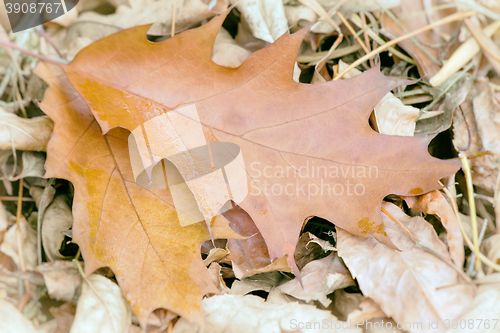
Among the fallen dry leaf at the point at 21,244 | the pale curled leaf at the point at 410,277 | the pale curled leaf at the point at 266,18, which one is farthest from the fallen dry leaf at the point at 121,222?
the pale curled leaf at the point at 266,18

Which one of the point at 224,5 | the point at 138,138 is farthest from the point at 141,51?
the point at 224,5

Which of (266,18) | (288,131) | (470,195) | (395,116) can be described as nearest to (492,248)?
(470,195)

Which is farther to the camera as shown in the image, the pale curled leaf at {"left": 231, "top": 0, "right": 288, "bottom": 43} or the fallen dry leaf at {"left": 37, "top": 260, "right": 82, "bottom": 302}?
the pale curled leaf at {"left": 231, "top": 0, "right": 288, "bottom": 43}

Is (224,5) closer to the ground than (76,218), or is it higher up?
higher up

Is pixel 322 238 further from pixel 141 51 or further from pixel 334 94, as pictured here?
pixel 141 51

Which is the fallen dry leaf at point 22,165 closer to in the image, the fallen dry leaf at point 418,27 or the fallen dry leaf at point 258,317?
the fallen dry leaf at point 258,317

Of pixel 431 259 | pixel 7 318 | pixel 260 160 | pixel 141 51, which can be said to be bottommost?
pixel 7 318

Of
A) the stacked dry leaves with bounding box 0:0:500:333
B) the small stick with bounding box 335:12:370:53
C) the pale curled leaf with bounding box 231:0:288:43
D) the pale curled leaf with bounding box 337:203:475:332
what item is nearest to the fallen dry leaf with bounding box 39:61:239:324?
the stacked dry leaves with bounding box 0:0:500:333

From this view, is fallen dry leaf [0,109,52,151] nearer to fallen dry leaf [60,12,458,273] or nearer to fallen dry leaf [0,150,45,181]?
fallen dry leaf [0,150,45,181]

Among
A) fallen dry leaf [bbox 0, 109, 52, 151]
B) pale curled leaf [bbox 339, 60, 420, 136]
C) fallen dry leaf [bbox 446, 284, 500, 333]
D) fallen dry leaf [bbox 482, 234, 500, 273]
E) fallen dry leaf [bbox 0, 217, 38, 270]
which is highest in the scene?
pale curled leaf [bbox 339, 60, 420, 136]
